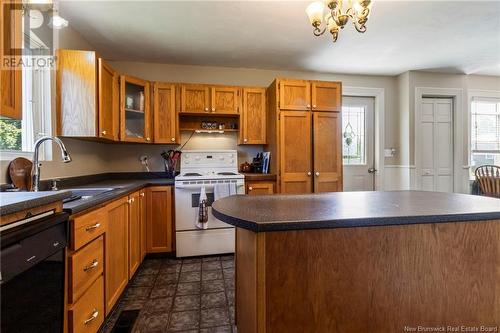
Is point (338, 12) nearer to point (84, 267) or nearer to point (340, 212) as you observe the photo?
point (340, 212)

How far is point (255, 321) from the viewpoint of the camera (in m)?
1.03

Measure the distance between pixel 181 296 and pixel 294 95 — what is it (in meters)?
2.48

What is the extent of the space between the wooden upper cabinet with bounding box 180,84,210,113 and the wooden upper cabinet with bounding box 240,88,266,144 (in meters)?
0.50

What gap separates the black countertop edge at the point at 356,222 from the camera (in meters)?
0.97

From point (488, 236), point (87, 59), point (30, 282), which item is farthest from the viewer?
point (87, 59)

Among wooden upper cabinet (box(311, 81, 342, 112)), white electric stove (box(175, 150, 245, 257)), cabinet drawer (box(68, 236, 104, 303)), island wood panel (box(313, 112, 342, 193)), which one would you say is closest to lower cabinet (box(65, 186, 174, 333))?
cabinet drawer (box(68, 236, 104, 303))

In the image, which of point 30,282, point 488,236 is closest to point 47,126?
point 30,282

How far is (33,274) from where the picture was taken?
98 centimetres

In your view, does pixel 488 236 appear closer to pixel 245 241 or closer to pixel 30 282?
pixel 245 241

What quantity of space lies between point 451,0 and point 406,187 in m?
2.56

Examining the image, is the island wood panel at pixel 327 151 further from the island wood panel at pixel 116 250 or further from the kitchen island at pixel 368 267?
the island wood panel at pixel 116 250

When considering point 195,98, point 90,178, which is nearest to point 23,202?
point 90,178

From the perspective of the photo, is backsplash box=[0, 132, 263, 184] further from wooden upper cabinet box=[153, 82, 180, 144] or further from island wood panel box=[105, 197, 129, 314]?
island wood panel box=[105, 197, 129, 314]

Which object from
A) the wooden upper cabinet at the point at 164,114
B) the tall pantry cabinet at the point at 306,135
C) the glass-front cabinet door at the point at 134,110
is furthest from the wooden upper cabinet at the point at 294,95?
the glass-front cabinet door at the point at 134,110
